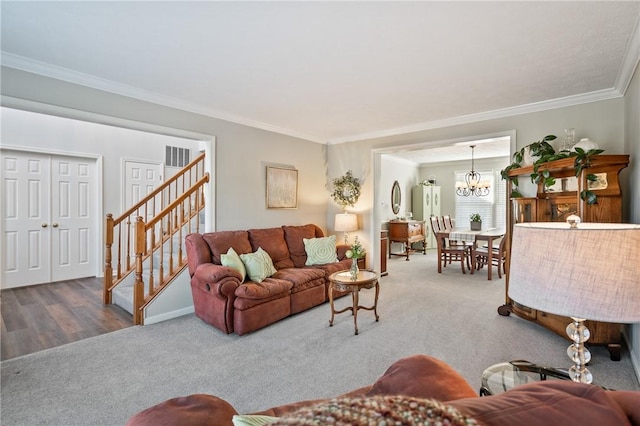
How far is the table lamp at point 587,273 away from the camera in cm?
94

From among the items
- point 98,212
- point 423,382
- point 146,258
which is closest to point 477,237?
point 423,382

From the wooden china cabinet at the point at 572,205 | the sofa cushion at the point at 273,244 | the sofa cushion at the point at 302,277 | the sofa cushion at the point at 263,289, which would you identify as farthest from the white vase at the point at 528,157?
the sofa cushion at the point at 273,244

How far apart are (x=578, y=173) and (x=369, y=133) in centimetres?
294

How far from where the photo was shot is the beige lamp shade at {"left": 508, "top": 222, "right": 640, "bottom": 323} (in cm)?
94

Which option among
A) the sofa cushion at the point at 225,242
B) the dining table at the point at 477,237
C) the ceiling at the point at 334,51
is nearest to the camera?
the ceiling at the point at 334,51

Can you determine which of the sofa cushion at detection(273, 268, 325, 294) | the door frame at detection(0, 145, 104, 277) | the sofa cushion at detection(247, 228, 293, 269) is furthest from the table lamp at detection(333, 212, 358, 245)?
the door frame at detection(0, 145, 104, 277)

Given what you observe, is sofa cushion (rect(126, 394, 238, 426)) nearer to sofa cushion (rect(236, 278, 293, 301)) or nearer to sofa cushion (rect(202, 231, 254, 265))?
sofa cushion (rect(236, 278, 293, 301))

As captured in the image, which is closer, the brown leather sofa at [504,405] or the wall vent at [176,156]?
the brown leather sofa at [504,405]

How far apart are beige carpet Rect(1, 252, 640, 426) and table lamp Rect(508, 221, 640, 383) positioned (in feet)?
5.24

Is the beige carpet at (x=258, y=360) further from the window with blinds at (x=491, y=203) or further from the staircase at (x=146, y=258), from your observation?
the window with blinds at (x=491, y=203)

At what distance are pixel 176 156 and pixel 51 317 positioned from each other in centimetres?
369

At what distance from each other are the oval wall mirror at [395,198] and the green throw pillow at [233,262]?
211 inches

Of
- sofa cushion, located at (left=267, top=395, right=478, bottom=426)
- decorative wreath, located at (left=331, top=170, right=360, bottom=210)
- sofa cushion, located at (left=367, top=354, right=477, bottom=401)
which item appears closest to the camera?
sofa cushion, located at (left=267, top=395, right=478, bottom=426)

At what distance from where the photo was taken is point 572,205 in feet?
9.99
